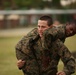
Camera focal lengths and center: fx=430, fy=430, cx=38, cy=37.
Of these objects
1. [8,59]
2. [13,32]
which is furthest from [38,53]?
[13,32]

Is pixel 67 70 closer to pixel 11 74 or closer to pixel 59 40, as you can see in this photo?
pixel 59 40

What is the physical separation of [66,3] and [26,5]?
8.95 feet

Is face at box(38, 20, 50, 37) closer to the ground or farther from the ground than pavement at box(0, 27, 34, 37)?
farther from the ground

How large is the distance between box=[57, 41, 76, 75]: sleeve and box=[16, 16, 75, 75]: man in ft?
0.12

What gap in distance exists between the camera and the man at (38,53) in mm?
5258

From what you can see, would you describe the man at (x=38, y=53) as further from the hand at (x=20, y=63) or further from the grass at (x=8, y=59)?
the grass at (x=8, y=59)

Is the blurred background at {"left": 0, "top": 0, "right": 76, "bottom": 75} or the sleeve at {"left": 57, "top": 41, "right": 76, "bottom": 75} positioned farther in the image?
the blurred background at {"left": 0, "top": 0, "right": 76, "bottom": 75}

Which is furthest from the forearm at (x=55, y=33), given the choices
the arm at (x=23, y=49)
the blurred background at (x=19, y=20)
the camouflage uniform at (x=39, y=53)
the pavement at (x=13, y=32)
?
the pavement at (x=13, y=32)

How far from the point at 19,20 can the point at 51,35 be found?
53.1 ft

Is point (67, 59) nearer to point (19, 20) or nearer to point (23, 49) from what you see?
point (23, 49)

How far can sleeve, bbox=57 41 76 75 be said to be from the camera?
5.08 m

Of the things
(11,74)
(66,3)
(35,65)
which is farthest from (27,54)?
(66,3)

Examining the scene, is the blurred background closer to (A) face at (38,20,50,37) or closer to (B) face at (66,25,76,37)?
(B) face at (66,25,76,37)

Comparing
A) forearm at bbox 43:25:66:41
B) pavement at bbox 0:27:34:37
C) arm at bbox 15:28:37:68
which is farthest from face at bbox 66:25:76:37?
pavement at bbox 0:27:34:37
